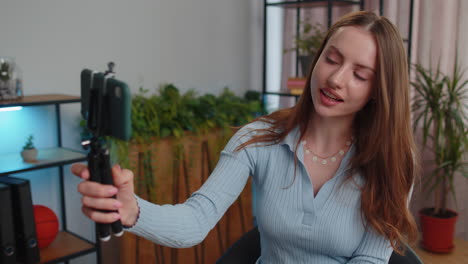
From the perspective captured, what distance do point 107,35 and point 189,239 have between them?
146 cm

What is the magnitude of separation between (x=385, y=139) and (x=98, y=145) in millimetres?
908

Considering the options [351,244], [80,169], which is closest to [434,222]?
[351,244]

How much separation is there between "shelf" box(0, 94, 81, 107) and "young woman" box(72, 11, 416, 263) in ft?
2.84

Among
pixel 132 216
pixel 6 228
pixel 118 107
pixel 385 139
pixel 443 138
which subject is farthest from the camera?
pixel 443 138

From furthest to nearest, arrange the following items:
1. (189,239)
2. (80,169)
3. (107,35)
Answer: (107,35), (189,239), (80,169)

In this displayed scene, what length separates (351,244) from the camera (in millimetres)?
1304

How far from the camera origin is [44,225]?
1.85 meters

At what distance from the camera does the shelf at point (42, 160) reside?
175 cm

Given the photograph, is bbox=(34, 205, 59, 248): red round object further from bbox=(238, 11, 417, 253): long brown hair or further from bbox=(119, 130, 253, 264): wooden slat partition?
bbox=(238, 11, 417, 253): long brown hair

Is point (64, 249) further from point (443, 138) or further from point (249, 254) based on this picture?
point (443, 138)

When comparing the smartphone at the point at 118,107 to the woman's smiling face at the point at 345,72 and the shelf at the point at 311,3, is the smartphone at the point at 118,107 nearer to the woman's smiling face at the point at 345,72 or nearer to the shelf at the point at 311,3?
the woman's smiling face at the point at 345,72

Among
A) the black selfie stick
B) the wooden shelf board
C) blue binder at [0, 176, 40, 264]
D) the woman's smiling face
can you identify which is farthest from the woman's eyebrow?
the wooden shelf board

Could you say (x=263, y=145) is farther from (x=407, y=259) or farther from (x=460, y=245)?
(x=460, y=245)

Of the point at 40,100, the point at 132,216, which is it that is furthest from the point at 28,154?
the point at 132,216
